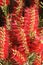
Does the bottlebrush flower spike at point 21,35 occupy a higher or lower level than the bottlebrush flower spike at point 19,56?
higher

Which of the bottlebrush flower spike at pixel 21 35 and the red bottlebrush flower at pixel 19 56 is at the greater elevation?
the bottlebrush flower spike at pixel 21 35

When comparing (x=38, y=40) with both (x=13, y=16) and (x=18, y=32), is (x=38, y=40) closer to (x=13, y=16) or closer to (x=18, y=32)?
(x=18, y=32)

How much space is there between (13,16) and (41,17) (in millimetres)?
97

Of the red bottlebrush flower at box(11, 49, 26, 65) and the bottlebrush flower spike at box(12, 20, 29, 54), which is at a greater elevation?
the bottlebrush flower spike at box(12, 20, 29, 54)

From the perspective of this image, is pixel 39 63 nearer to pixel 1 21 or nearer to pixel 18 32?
pixel 18 32

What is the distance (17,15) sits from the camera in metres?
0.51

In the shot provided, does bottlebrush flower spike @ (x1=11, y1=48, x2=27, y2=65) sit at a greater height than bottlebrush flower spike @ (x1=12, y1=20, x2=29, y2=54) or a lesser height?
lesser

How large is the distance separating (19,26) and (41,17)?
0.19 m

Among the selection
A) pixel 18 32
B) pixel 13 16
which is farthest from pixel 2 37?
pixel 13 16

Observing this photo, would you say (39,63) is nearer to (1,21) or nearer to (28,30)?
(28,30)

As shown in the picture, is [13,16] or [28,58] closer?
[28,58]

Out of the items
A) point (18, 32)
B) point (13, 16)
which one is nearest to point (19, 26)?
point (18, 32)

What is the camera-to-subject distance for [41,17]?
0.59 meters

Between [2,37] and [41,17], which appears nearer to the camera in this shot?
[2,37]
